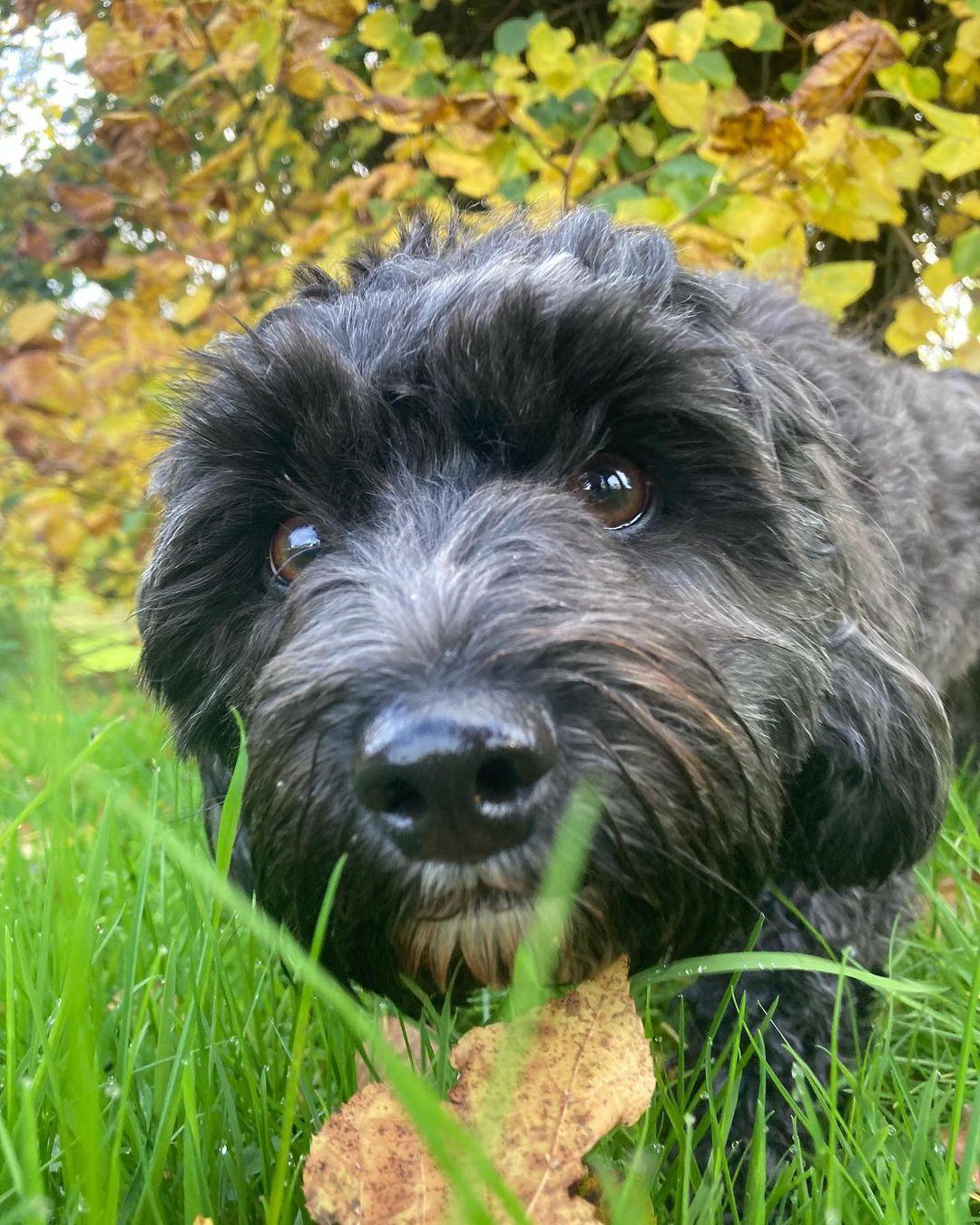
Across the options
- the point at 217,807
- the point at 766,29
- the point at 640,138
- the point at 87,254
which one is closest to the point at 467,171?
the point at 640,138

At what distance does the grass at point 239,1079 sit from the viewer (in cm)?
115

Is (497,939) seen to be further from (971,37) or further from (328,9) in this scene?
(971,37)

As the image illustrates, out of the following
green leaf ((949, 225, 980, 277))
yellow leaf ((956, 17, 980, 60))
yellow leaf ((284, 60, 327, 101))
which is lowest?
green leaf ((949, 225, 980, 277))

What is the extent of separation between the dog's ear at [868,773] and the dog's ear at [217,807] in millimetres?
1044

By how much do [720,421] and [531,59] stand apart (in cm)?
247

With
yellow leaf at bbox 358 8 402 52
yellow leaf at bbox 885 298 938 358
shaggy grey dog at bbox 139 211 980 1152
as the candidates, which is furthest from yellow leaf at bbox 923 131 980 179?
yellow leaf at bbox 358 8 402 52

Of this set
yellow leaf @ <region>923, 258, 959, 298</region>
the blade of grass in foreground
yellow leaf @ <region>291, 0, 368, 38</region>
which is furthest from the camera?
yellow leaf @ <region>923, 258, 959, 298</region>

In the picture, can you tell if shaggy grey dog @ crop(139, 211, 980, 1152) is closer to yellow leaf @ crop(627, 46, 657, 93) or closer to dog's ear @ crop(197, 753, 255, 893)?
dog's ear @ crop(197, 753, 255, 893)

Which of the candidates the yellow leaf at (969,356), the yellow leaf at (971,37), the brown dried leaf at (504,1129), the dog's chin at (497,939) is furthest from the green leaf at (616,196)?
the brown dried leaf at (504,1129)

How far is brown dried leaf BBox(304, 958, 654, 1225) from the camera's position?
45.9 inches

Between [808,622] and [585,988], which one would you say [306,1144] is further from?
[808,622]

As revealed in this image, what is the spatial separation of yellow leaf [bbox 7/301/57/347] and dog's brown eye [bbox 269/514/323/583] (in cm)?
233

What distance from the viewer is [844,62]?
333cm

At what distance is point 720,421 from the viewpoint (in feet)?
6.07
